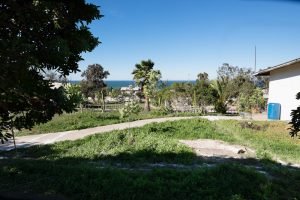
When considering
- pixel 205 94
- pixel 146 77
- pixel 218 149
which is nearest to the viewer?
pixel 218 149

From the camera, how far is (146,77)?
32.4 meters

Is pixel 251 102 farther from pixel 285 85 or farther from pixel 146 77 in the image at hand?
pixel 146 77

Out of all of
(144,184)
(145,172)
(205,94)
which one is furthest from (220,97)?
(144,184)

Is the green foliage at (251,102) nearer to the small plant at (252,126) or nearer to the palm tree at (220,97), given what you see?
the palm tree at (220,97)

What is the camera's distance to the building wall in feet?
69.7

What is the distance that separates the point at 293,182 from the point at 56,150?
9519 mm

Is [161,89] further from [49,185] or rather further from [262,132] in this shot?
[49,185]

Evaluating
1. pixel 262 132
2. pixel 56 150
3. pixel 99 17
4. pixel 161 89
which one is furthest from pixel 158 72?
pixel 99 17

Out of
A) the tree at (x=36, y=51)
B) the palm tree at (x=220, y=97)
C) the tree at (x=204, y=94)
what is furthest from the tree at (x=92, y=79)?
the tree at (x=36, y=51)

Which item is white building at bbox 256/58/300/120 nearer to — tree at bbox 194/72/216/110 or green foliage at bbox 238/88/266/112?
green foliage at bbox 238/88/266/112

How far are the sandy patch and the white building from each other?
800 cm

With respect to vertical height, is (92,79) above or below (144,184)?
above

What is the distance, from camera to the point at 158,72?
31.5 metres

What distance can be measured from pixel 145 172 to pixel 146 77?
2369 cm
